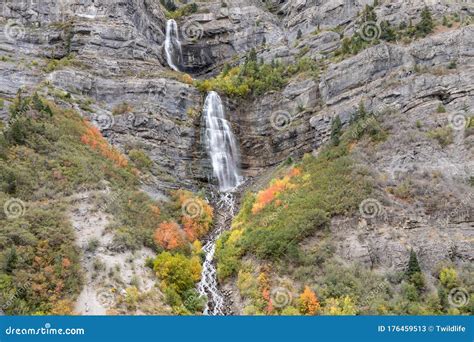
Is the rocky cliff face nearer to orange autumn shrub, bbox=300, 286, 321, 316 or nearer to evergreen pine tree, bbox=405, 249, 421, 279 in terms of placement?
evergreen pine tree, bbox=405, 249, 421, 279

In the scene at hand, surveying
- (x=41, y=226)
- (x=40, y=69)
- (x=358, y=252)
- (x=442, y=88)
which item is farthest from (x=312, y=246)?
(x=40, y=69)

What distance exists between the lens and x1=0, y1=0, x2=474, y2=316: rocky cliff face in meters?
37.2

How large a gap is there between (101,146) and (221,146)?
16437 mm

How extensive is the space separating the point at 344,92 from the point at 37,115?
35595 millimetres

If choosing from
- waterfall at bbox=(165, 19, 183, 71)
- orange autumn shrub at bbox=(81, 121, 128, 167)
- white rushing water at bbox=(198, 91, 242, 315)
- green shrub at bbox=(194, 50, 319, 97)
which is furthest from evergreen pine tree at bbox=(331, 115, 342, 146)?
waterfall at bbox=(165, 19, 183, 71)

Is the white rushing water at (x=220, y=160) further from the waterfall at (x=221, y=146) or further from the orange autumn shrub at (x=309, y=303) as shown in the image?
the orange autumn shrub at (x=309, y=303)

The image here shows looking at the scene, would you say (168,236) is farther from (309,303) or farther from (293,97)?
(293,97)

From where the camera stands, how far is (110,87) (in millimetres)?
60125

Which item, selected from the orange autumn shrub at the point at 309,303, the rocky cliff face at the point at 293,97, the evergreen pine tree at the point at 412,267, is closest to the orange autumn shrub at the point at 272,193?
the rocky cliff face at the point at 293,97

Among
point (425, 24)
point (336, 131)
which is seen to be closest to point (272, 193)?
point (336, 131)

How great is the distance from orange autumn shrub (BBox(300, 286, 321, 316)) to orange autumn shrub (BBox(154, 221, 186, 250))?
12063mm

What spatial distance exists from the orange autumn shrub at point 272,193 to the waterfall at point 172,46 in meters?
40.8

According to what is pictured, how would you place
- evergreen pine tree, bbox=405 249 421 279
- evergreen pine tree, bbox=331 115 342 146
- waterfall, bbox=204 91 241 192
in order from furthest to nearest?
waterfall, bbox=204 91 241 192, evergreen pine tree, bbox=331 115 342 146, evergreen pine tree, bbox=405 249 421 279

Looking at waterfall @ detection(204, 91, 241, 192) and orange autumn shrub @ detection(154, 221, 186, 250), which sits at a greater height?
waterfall @ detection(204, 91, 241, 192)
